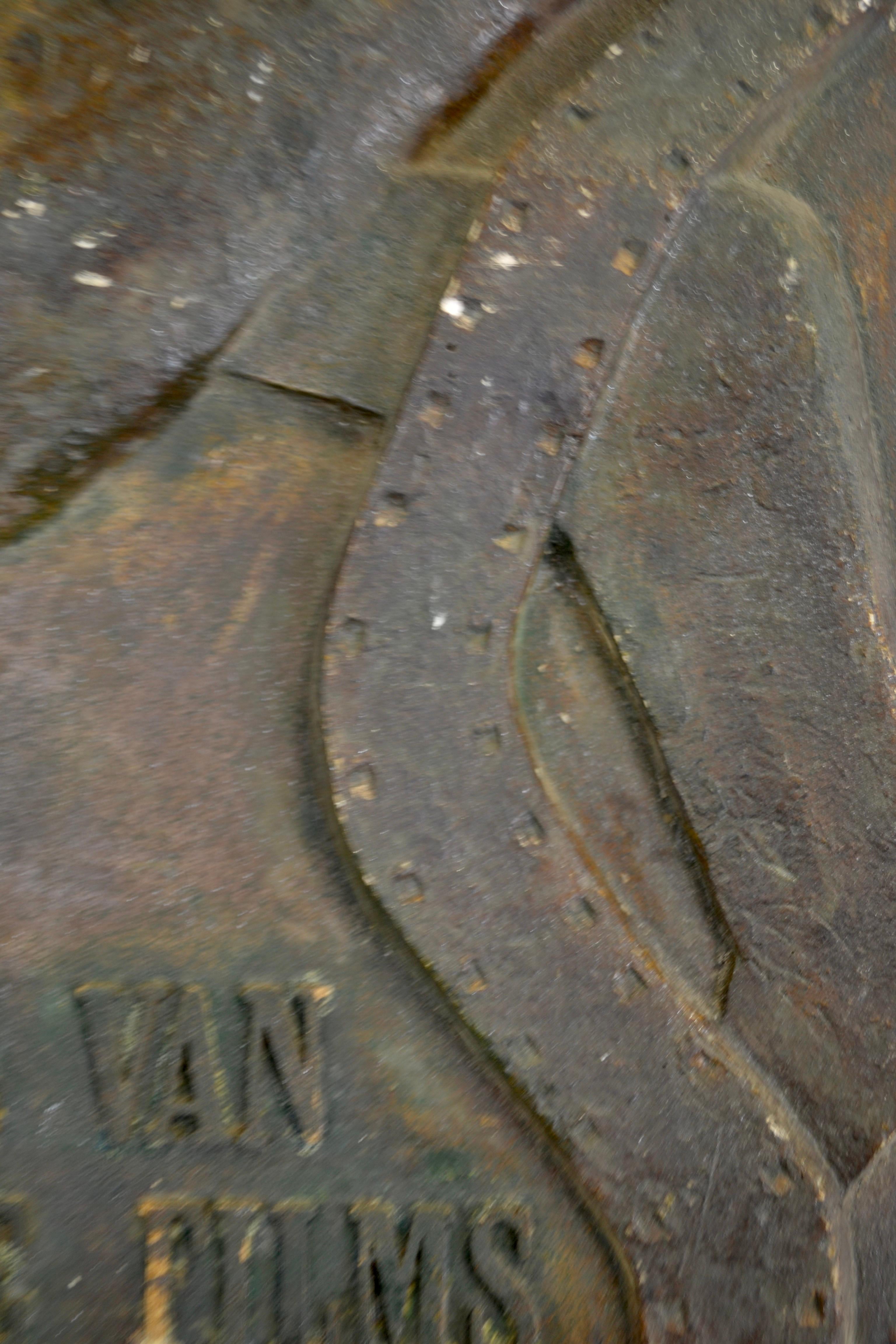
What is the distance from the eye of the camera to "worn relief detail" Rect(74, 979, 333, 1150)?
0.79 meters

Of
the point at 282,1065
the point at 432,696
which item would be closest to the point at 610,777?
the point at 432,696

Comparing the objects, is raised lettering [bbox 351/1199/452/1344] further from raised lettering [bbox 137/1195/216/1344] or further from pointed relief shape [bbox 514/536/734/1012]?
pointed relief shape [bbox 514/536/734/1012]

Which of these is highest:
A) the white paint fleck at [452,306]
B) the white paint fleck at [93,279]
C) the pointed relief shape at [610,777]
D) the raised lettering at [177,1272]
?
the white paint fleck at [452,306]

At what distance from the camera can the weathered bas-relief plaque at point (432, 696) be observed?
0.80 metres

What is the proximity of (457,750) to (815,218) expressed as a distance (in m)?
0.55

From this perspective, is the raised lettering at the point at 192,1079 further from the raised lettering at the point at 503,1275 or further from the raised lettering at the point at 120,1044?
the raised lettering at the point at 503,1275

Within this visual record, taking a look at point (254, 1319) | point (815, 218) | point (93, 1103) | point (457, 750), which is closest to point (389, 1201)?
point (254, 1319)

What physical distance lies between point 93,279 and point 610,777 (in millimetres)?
548

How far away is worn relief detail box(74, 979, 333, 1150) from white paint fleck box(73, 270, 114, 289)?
1.67 feet

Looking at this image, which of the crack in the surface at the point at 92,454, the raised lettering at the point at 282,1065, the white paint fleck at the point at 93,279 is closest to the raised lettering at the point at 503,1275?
the raised lettering at the point at 282,1065

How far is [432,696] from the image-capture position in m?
0.83

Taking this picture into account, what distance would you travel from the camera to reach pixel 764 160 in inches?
36.5

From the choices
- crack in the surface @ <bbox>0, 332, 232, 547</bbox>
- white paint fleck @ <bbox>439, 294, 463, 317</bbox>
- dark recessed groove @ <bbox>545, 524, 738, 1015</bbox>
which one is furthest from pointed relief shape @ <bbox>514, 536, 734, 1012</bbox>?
crack in the surface @ <bbox>0, 332, 232, 547</bbox>

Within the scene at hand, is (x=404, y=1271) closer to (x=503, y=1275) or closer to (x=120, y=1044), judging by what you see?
(x=503, y=1275)
